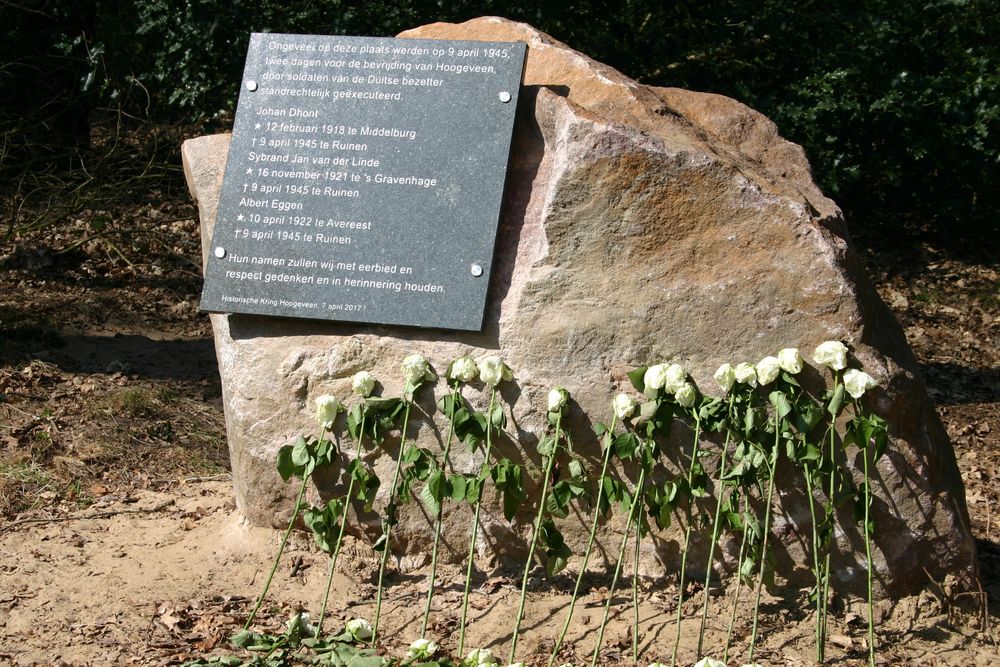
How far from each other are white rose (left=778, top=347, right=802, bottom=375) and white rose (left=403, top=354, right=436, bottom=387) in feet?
3.59

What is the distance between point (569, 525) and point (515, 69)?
61.5 inches

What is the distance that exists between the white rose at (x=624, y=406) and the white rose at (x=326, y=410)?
0.91 metres

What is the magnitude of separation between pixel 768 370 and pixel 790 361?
7cm

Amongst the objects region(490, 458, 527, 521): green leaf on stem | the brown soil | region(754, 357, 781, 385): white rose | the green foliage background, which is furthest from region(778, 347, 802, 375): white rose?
the green foliage background

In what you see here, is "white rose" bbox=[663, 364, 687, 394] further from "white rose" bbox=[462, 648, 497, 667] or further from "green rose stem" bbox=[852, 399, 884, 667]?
"white rose" bbox=[462, 648, 497, 667]

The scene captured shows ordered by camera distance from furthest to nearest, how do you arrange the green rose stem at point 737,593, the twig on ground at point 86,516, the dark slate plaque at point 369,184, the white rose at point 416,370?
the twig on ground at point 86,516 → the dark slate plaque at point 369,184 → the white rose at point 416,370 → the green rose stem at point 737,593

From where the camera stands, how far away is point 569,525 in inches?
131

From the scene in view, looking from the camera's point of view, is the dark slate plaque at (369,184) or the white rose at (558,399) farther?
the dark slate plaque at (369,184)

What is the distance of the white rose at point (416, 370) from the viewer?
3.24m

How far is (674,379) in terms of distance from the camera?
3068 millimetres

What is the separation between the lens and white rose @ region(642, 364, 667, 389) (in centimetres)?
307

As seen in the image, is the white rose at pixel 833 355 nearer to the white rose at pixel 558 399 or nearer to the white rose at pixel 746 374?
the white rose at pixel 746 374

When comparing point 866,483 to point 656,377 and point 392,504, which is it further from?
point 392,504

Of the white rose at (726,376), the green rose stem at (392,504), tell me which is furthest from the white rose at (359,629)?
the white rose at (726,376)
